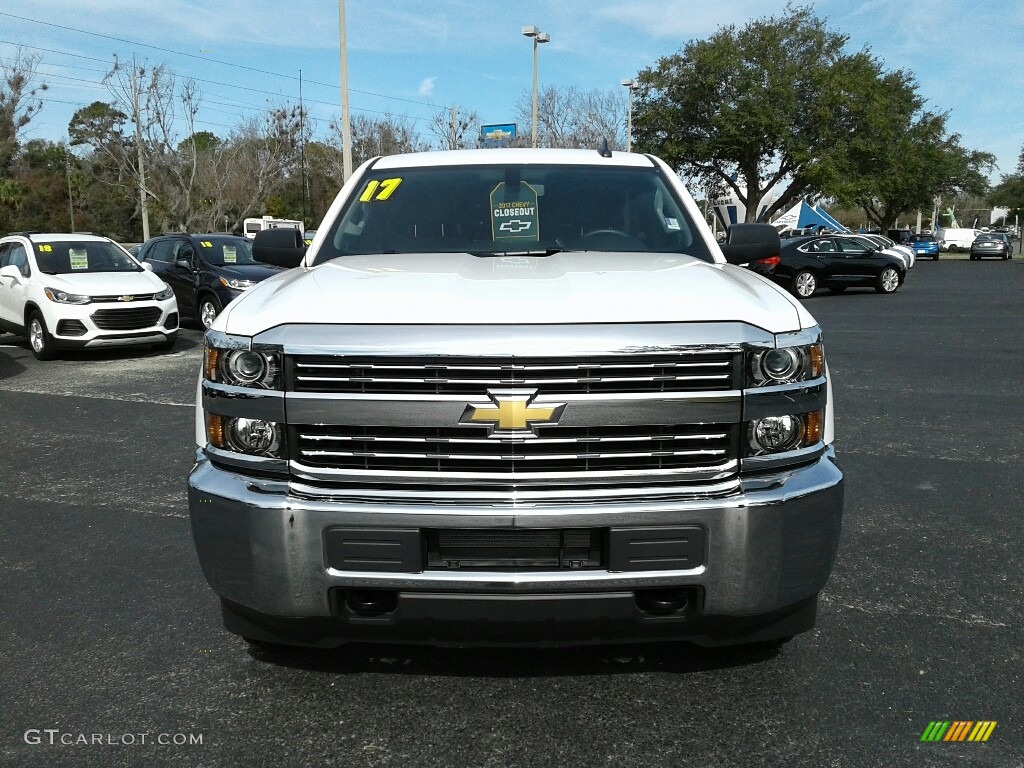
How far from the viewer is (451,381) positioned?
2559 mm

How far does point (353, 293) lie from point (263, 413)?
491mm

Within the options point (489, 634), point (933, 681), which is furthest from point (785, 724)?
point (489, 634)

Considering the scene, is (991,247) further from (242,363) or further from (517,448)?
(242,363)

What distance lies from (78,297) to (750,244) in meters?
10.6

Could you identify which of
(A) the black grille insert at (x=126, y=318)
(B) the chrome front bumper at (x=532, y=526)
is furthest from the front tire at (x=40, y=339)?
(B) the chrome front bumper at (x=532, y=526)

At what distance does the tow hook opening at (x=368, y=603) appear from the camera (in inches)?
105

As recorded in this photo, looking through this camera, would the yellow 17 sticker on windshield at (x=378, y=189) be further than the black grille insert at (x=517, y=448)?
Yes

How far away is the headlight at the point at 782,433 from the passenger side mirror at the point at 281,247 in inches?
95.1

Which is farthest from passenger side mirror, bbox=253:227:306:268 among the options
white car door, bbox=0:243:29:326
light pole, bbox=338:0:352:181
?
light pole, bbox=338:0:352:181

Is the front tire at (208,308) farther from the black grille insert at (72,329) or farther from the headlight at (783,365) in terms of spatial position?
the headlight at (783,365)

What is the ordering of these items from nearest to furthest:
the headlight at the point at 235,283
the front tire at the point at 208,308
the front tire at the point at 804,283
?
the headlight at the point at 235,283
the front tire at the point at 208,308
the front tire at the point at 804,283

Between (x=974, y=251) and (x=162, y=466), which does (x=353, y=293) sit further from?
(x=974, y=251)

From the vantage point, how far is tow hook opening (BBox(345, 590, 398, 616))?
2.66m

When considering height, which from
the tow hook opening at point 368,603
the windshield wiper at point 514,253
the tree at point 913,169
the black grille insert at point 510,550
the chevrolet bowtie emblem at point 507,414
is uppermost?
the tree at point 913,169
